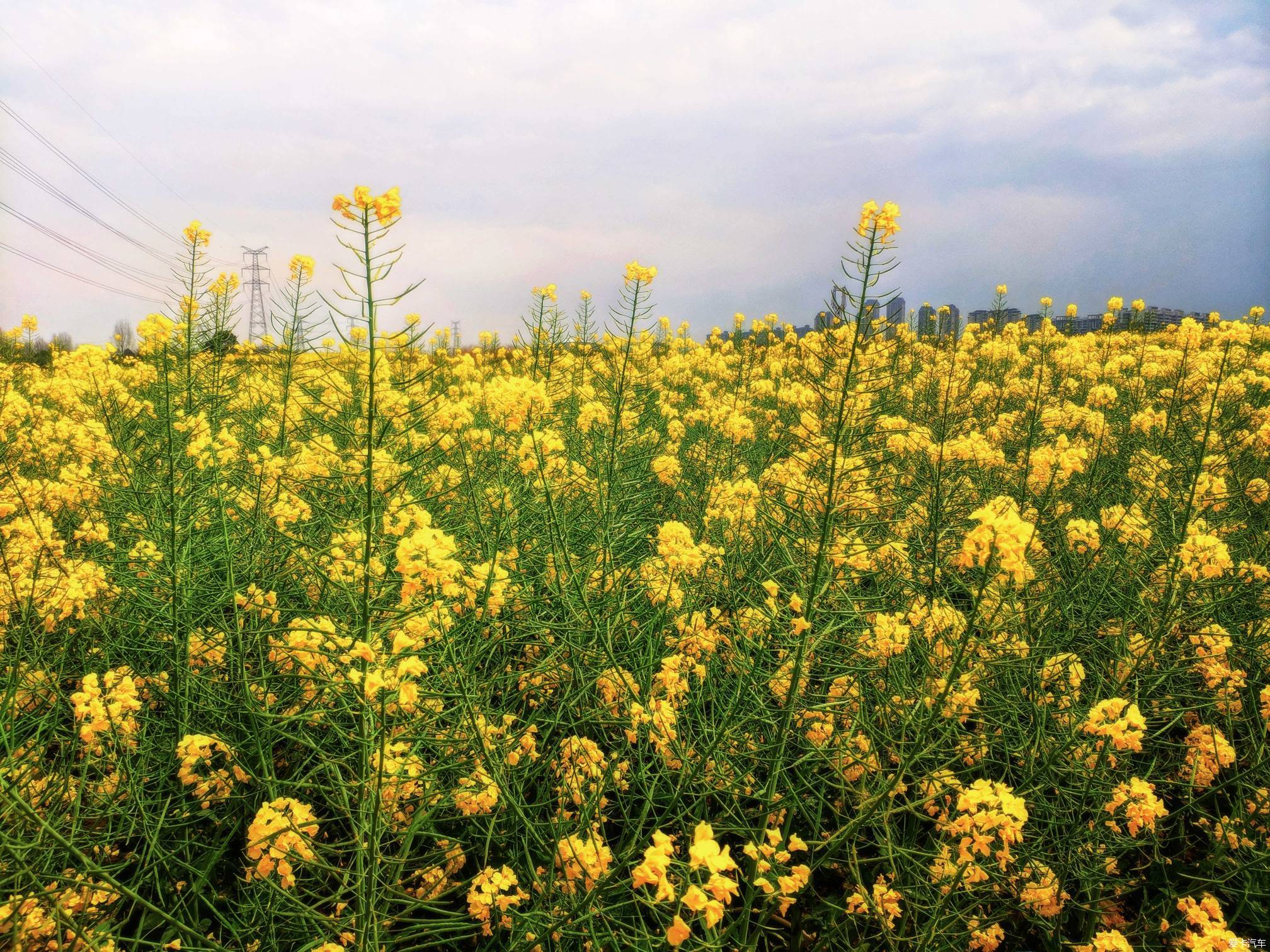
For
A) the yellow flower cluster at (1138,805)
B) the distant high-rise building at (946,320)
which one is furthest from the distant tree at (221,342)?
the distant high-rise building at (946,320)

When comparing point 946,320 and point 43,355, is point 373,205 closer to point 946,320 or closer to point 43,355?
point 946,320

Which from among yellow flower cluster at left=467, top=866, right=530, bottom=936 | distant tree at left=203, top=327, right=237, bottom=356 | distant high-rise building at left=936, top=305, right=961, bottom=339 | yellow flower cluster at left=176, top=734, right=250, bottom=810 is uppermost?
distant high-rise building at left=936, top=305, right=961, bottom=339

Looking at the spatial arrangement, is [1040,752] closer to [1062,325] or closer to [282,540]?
[282,540]

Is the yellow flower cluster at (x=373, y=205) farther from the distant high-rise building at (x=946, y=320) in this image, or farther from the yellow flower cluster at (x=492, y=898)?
the distant high-rise building at (x=946, y=320)

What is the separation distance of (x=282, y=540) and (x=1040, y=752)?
3292 mm

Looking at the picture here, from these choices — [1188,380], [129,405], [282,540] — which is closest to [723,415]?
[282,540]

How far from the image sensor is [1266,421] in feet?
13.1

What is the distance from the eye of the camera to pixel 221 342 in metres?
4.16

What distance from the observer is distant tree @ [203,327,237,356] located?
3.63 metres

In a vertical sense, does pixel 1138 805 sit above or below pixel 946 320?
below

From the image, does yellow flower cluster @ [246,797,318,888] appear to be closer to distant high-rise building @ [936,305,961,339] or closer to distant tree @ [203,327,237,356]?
distant tree @ [203,327,237,356]

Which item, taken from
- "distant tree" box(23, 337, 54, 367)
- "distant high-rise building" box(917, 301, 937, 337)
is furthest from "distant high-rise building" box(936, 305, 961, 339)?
"distant tree" box(23, 337, 54, 367)

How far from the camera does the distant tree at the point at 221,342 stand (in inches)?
143

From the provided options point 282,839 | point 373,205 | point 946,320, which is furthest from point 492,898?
point 946,320
